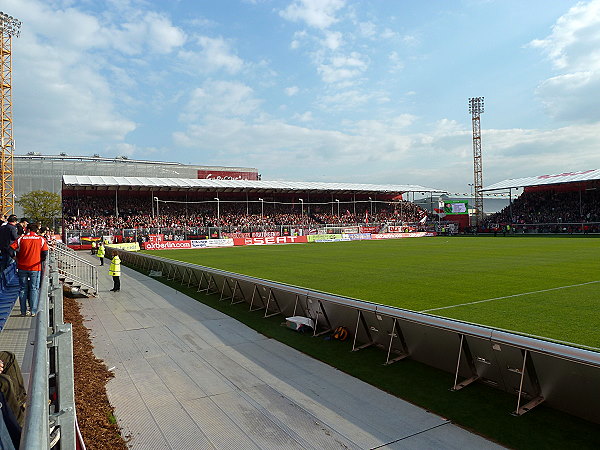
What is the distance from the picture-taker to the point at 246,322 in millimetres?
10445

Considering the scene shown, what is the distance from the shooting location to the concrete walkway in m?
4.80

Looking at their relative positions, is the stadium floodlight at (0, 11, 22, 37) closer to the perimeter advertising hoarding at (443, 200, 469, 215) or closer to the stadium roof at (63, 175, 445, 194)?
the stadium roof at (63, 175, 445, 194)

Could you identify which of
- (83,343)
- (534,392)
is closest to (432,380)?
(534,392)

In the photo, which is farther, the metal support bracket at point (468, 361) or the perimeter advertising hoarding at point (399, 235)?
the perimeter advertising hoarding at point (399, 235)

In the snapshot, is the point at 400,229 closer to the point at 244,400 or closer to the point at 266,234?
the point at 266,234

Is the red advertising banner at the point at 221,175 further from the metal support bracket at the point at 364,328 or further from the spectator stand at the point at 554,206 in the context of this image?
the metal support bracket at the point at 364,328

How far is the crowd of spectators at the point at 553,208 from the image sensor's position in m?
56.6


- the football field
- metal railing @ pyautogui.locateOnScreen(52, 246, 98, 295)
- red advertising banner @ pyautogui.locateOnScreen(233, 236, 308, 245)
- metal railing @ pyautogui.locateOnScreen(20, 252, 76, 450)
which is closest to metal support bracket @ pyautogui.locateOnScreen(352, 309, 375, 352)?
the football field

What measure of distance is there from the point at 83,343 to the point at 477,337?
24.9 feet

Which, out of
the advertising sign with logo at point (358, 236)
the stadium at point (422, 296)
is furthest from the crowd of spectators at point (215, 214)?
the advertising sign with logo at point (358, 236)

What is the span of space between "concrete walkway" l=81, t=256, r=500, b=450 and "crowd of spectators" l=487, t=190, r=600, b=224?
196 feet

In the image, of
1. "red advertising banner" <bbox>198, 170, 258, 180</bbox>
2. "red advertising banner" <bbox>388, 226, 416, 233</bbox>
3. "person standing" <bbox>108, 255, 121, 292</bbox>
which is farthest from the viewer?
"red advertising banner" <bbox>198, 170, 258, 180</bbox>

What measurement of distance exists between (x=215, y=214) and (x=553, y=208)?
5017 centimetres

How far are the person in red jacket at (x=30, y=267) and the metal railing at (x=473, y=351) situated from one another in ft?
18.1
